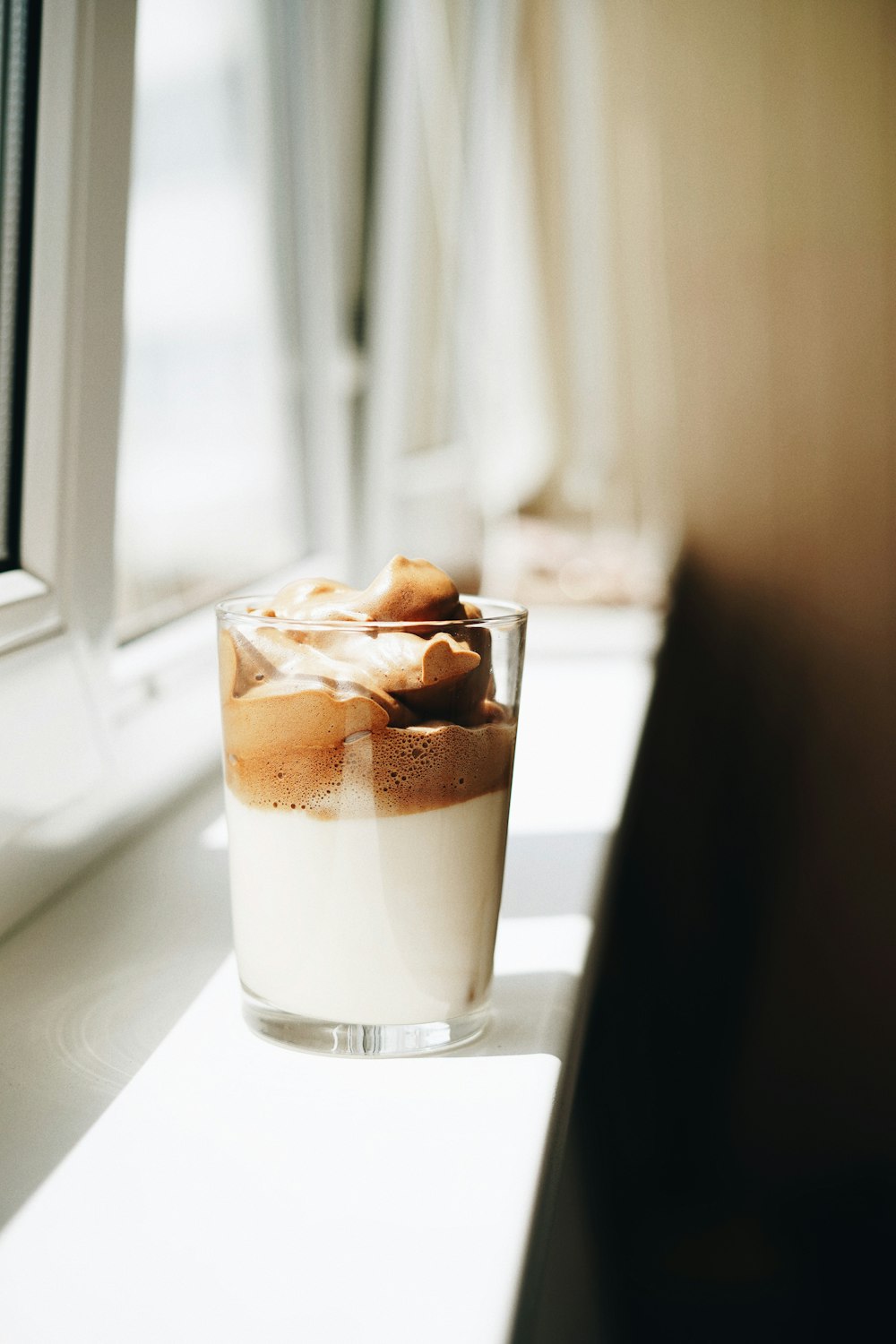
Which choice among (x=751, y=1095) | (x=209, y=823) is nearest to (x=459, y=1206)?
(x=209, y=823)

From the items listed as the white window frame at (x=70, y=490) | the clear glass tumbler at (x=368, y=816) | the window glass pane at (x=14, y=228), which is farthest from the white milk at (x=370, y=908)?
the window glass pane at (x=14, y=228)

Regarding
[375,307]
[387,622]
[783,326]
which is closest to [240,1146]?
[387,622]

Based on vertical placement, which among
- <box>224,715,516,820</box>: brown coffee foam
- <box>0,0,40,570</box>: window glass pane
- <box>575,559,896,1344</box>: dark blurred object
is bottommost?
<box>575,559,896,1344</box>: dark blurred object

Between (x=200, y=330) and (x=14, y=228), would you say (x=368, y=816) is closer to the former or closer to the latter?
(x=14, y=228)

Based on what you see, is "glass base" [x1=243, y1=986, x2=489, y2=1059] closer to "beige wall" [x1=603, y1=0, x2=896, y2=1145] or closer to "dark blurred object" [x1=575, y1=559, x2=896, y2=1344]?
"dark blurred object" [x1=575, y1=559, x2=896, y2=1344]

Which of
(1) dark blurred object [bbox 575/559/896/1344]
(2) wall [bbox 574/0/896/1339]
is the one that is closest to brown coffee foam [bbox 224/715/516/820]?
(1) dark blurred object [bbox 575/559/896/1344]

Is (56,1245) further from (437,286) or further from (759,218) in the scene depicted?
(759,218)
